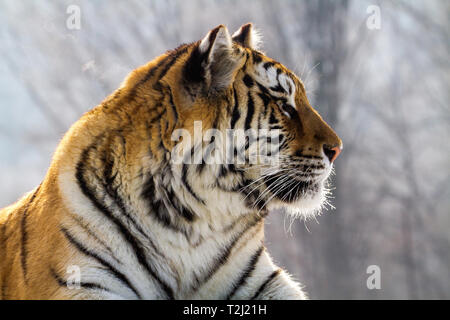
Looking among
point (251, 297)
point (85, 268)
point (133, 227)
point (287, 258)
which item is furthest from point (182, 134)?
point (287, 258)

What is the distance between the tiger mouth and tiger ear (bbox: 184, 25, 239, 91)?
12.0 inches

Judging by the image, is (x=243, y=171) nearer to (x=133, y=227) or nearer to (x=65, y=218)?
(x=133, y=227)

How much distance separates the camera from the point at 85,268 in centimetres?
122

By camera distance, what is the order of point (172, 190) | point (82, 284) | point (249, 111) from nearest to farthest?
point (82, 284) < point (172, 190) < point (249, 111)

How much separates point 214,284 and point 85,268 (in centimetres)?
38

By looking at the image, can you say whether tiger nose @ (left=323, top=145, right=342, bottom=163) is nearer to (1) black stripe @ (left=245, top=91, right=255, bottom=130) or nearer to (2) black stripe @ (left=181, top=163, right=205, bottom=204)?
(1) black stripe @ (left=245, top=91, right=255, bottom=130)

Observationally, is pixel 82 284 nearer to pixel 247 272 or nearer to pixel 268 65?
pixel 247 272

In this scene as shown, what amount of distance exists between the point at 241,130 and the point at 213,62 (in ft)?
0.65

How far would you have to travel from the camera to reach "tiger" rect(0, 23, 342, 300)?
127 centimetres

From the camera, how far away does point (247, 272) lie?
149 centimetres

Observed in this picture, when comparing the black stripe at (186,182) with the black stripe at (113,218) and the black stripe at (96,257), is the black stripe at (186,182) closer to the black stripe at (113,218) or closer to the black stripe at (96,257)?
the black stripe at (113,218)

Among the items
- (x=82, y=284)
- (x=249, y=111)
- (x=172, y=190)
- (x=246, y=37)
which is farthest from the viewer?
(x=246, y=37)

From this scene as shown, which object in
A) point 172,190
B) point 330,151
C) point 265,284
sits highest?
point 330,151

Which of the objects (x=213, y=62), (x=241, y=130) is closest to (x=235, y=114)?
(x=241, y=130)
